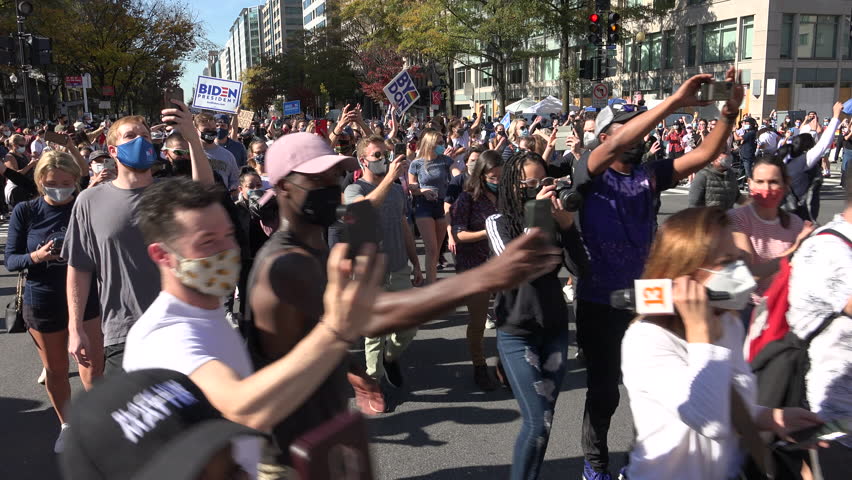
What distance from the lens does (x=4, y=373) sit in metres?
5.78

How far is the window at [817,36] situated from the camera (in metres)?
36.2

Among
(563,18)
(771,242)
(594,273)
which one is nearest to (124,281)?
(594,273)

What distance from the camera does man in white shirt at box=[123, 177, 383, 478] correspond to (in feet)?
4.69

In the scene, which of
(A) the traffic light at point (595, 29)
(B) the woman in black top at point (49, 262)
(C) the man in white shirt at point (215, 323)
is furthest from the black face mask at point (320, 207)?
(A) the traffic light at point (595, 29)

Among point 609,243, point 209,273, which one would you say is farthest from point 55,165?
point 609,243

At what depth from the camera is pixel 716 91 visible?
121 inches

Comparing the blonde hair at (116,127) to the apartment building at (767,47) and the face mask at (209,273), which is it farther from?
the apartment building at (767,47)

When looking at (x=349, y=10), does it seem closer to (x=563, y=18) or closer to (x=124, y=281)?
(x=563, y=18)

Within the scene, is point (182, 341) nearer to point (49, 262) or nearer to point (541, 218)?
point (541, 218)

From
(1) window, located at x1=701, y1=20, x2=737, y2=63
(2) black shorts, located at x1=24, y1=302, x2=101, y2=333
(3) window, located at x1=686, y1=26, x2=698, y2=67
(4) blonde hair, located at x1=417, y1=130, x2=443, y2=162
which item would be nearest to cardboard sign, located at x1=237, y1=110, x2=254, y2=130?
(4) blonde hair, located at x1=417, y1=130, x2=443, y2=162

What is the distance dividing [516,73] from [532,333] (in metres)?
57.3

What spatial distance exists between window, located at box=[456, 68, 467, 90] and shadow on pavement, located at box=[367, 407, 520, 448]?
63782mm

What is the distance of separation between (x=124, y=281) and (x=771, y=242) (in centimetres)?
371

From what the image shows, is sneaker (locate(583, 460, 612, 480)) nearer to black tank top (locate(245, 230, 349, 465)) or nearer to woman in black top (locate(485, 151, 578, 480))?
woman in black top (locate(485, 151, 578, 480))
